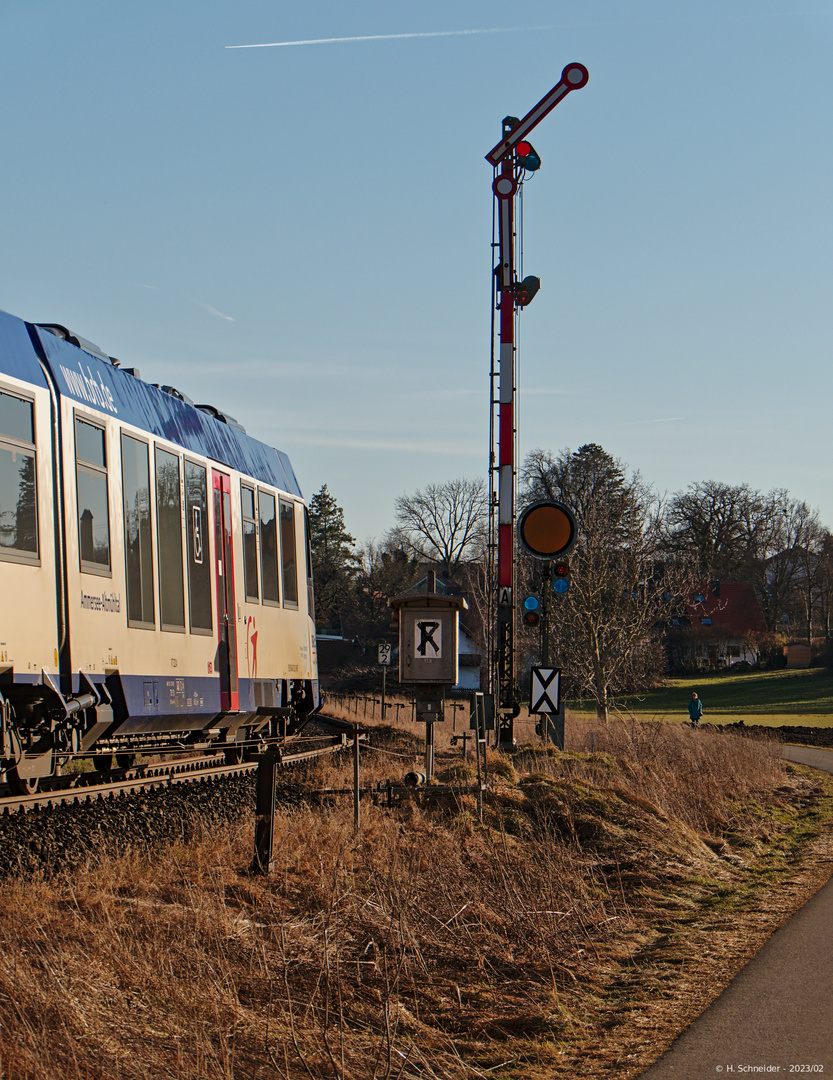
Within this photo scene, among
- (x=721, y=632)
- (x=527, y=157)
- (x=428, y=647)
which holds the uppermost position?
(x=527, y=157)

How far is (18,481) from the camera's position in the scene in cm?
860

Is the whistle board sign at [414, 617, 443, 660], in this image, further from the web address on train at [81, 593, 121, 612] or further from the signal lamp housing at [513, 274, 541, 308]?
the signal lamp housing at [513, 274, 541, 308]

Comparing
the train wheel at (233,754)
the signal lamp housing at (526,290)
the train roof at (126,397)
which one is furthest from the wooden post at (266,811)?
the signal lamp housing at (526,290)

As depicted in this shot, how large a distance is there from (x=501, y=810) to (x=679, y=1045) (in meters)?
7.16

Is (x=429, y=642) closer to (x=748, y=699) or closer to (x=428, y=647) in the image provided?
(x=428, y=647)

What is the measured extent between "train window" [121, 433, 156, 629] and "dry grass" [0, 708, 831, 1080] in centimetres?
217

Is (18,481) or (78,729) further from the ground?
(18,481)

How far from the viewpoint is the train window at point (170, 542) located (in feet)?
36.7

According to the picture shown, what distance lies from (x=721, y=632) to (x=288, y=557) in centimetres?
7095

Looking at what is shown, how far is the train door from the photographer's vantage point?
12656 millimetres

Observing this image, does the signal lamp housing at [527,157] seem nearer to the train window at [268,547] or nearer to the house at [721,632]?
the train window at [268,547]

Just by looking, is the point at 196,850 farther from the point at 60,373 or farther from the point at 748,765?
the point at 748,765

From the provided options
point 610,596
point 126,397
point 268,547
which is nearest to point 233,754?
point 268,547

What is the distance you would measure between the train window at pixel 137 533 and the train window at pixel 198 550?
96cm
